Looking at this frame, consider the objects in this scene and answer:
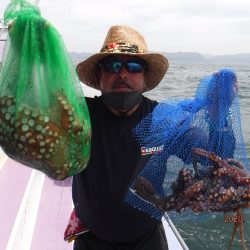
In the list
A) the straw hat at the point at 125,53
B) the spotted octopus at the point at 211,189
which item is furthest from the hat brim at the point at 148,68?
the spotted octopus at the point at 211,189

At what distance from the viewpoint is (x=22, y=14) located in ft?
4.49

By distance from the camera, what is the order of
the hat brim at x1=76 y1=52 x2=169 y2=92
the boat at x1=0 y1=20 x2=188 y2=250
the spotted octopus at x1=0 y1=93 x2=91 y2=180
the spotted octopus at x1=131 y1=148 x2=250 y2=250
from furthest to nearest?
the boat at x1=0 y1=20 x2=188 y2=250, the hat brim at x1=76 y1=52 x2=169 y2=92, the spotted octopus at x1=131 y1=148 x2=250 y2=250, the spotted octopus at x1=0 y1=93 x2=91 y2=180

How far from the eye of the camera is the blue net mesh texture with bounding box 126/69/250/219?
1800 millimetres

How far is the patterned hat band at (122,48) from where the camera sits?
2058 mm

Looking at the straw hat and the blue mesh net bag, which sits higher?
the straw hat

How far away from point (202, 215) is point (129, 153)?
519 millimetres

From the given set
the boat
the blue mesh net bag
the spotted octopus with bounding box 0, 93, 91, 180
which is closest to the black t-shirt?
the blue mesh net bag

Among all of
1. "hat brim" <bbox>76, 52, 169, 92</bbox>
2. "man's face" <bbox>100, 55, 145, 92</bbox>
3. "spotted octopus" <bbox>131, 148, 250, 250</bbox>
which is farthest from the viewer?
"hat brim" <bbox>76, 52, 169, 92</bbox>

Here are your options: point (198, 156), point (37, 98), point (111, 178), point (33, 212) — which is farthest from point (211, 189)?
point (33, 212)

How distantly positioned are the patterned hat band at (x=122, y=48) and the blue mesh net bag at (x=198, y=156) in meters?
0.33

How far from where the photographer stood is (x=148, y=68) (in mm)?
2299

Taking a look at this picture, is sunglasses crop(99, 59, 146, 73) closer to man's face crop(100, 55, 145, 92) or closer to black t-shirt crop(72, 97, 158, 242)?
man's face crop(100, 55, 145, 92)

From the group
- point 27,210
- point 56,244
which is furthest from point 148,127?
point 27,210

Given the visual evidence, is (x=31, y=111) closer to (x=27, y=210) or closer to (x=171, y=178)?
(x=171, y=178)
